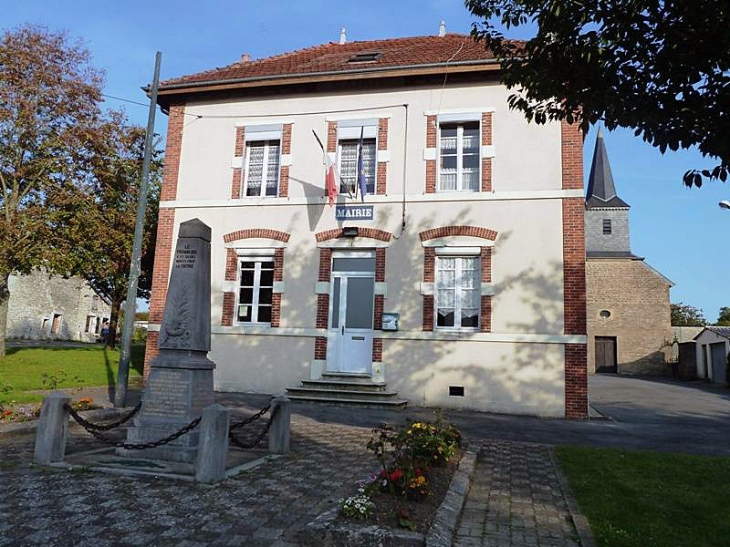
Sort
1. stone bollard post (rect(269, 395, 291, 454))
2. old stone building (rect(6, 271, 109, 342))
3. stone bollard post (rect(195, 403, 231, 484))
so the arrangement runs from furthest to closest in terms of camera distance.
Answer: old stone building (rect(6, 271, 109, 342))
stone bollard post (rect(269, 395, 291, 454))
stone bollard post (rect(195, 403, 231, 484))

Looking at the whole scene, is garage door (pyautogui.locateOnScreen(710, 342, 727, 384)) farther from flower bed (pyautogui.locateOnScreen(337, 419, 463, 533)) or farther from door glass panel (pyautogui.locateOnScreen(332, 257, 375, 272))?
flower bed (pyautogui.locateOnScreen(337, 419, 463, 533))

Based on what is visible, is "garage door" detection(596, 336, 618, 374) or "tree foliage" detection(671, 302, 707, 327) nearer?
"garage door" detection(596, 336, 618, 374)

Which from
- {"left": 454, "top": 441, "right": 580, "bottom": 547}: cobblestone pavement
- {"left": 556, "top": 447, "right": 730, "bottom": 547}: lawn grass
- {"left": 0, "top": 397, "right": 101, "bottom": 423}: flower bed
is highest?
{"left": 0, "top": 397, "right": 101, "bottom": 423}: flower bed

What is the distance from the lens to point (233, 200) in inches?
575

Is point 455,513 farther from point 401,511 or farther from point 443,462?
point 443,462

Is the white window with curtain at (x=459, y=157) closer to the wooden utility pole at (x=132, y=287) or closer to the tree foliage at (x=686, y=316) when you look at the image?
the wooden utility pole at (x=132, y=287)

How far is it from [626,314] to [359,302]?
28597mm

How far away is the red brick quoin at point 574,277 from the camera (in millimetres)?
12023

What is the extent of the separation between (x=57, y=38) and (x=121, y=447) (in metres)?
15.2

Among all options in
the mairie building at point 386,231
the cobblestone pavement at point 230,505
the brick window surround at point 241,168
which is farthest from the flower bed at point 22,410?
the brick window surround at point 241,168

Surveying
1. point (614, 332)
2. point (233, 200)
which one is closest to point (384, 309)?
point (233, 200)

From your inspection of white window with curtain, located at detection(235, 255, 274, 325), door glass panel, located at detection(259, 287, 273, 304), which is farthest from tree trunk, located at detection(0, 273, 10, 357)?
door glass panel, located at detection(259, 287, 273, 304)

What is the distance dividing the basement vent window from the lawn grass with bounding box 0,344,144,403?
10438 mm

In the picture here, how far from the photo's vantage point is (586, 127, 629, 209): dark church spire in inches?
1692
